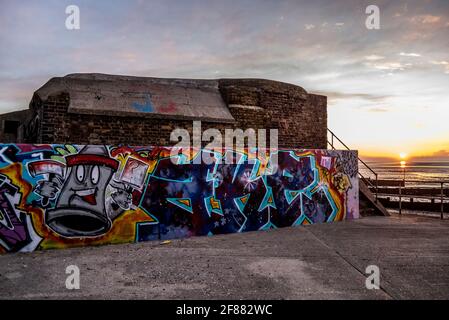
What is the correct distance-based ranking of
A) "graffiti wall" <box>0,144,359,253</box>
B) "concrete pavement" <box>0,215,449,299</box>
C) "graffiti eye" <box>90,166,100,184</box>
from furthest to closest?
"graffiti eye" <box>90,166,100,184</box> < "graffiti wall" <box>0,144,359,253</box> < "concrete pavement" <box>0,215,449,299</box>

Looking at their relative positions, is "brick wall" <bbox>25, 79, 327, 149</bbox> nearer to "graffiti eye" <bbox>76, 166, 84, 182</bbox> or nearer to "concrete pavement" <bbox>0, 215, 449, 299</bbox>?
"graffiti eye" <bbox>76, 166, 84, 182</bbox>

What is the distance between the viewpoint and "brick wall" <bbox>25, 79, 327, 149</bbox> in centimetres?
850

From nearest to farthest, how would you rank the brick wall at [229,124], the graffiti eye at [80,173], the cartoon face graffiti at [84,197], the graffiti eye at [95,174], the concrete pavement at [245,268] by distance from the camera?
the concrete pavement at [245,268], the cartoon face graffiti at [84,197], the graffiti eye at [80,173], the graffiti eye at [95,174], the brick wall at [229,124]

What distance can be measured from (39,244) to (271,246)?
4127 millimetres

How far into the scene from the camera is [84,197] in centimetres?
617

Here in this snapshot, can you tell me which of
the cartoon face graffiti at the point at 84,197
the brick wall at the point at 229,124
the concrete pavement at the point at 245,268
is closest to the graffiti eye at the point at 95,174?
the cartoon face graffiti at the point at 84,197

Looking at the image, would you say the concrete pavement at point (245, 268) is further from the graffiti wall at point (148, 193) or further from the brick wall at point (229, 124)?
the brick wall at point (229, 124)

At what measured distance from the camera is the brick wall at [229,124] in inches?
335

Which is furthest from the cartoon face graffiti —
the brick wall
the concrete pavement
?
the brick wall

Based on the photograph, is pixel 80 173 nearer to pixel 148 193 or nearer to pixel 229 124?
pixel 148 193

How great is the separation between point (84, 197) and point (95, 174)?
462mm

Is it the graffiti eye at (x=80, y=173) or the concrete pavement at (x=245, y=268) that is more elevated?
the graffiti eye at (x=80, y=173)

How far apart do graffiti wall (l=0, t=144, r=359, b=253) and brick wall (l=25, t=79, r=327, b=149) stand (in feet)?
8.60

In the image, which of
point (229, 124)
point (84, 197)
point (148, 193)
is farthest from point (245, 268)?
point (229, 124)
